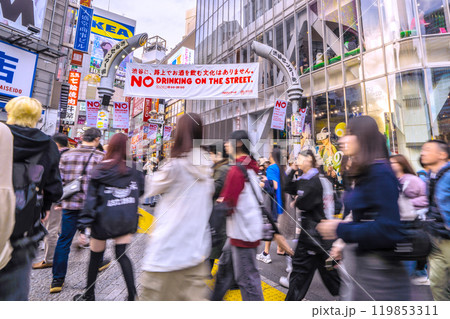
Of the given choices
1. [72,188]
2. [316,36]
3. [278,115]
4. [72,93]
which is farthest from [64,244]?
[72,93]

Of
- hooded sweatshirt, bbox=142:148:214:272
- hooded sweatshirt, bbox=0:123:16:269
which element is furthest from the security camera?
hooded sweatshirt, bbox=142:148:214:272

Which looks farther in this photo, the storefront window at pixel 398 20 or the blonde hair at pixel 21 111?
the storefront window at pixel 398 20

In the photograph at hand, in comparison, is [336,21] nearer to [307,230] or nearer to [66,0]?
[307,230]

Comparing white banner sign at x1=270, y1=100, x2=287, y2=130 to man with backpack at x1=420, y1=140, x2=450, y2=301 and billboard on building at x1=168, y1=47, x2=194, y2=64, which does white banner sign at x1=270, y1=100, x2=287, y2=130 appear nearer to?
man with backpack at x1=420, y1=140, x2=450, y2=301

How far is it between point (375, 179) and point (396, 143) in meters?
9.96

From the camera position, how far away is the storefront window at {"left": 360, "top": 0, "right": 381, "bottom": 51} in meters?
10.6

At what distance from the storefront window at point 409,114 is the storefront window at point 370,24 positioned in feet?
6.75

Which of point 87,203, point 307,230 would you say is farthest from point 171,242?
point 307,230

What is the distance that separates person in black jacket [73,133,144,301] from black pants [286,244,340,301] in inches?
70.0

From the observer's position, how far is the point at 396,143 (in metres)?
9.51

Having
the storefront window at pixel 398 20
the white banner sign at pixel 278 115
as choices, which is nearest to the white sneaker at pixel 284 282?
the white banner sign at pixel 278 115

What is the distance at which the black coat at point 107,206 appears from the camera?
Result: 2533mm

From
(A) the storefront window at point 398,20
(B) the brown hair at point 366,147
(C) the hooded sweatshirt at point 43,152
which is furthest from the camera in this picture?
(A) the storefront window at point 398,20

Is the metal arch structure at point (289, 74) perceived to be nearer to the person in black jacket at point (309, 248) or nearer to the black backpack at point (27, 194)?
the person in black jacket at point (309, 248)
